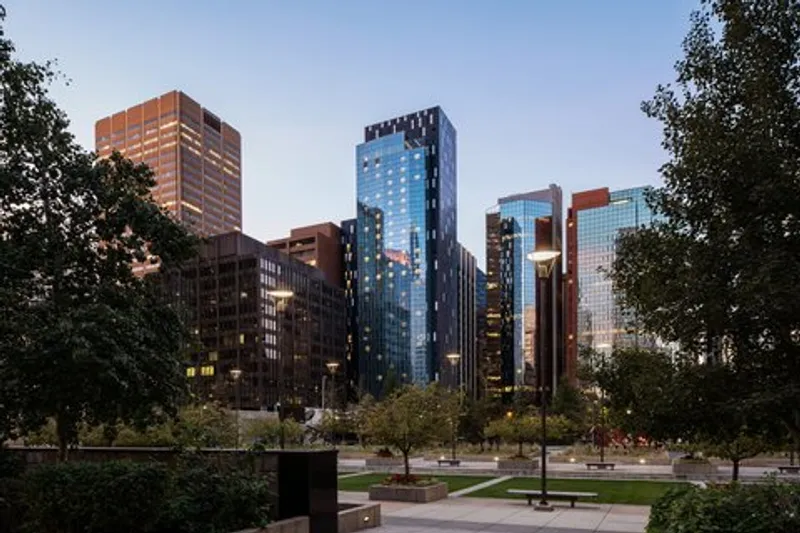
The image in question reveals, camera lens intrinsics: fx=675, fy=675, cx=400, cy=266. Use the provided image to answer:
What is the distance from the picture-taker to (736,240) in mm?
8297

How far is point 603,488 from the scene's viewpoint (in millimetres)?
27641

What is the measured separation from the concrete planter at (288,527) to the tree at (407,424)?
42.2ft

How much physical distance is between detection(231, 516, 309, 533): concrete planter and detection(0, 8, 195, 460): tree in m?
3.21

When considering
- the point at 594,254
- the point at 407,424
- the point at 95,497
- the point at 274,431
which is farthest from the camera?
the point at 594,254

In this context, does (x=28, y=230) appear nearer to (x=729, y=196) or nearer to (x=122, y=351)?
(x=122, y=351)

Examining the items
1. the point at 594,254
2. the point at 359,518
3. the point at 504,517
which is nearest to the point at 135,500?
the point at 359,518

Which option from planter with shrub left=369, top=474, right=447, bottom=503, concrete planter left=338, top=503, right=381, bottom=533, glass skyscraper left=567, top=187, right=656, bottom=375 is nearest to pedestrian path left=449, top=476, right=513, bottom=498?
planter with shrub left=369, top=474, right=447, bottom=503

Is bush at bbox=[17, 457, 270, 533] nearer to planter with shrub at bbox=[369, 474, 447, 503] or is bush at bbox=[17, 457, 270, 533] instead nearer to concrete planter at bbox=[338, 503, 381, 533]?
concrete planter at bbox=[338, 503, 381, 533]

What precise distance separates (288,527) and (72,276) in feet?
20.2

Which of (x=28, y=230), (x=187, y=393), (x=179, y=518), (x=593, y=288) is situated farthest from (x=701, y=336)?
(x=593, y=288)

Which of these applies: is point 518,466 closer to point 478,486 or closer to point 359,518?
point 478,486

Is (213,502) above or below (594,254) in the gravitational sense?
below

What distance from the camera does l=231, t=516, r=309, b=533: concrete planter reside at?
10.8 meters

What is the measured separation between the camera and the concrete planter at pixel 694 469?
32.0 meters
